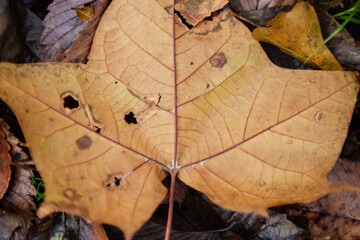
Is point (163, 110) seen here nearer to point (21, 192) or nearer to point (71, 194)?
point (71, 194)

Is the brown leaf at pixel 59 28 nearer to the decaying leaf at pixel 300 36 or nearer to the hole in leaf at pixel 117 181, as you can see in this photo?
the hole in leaf at pixel 117 181

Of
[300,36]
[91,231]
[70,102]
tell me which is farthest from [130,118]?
[300,36]

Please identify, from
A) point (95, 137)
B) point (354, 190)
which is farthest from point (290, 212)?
point (95, 137)

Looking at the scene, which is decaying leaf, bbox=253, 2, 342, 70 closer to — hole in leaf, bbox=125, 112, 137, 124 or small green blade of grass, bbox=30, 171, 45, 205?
hole in leaf, bbox=125, 112, 137, 124

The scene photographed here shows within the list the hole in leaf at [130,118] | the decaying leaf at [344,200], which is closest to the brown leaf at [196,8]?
the hole in leaf at [130,118]

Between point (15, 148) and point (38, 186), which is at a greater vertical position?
point (15, 148)

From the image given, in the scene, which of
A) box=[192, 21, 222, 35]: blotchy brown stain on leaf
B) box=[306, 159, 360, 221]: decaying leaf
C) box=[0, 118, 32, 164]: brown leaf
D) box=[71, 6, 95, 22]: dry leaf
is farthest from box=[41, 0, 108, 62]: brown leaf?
box=[306, 159, 360, 221]: decaying leaf
